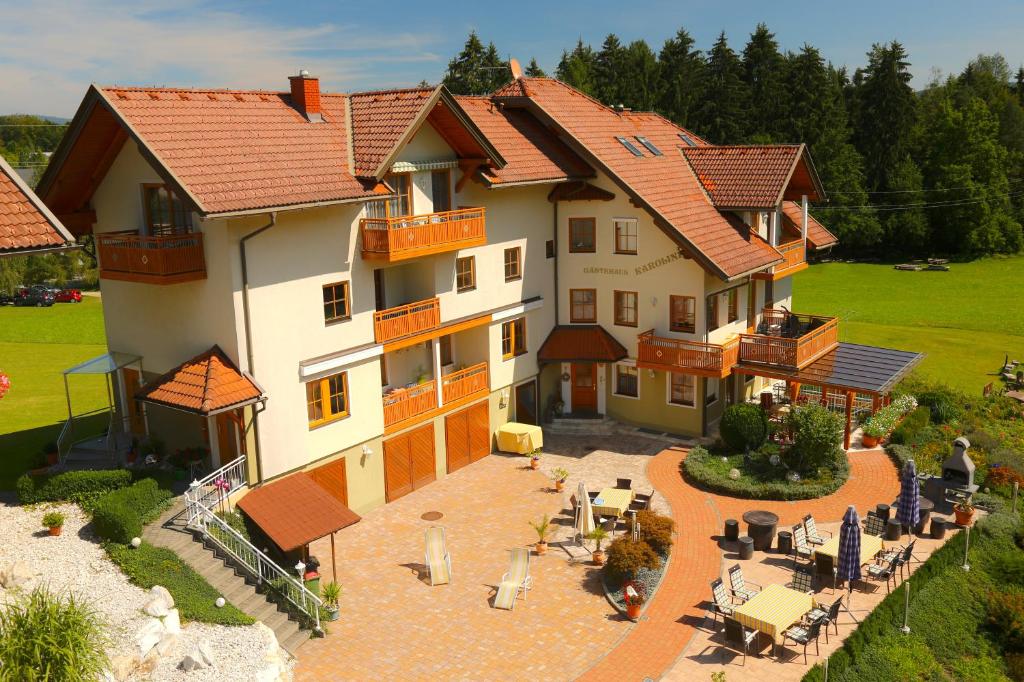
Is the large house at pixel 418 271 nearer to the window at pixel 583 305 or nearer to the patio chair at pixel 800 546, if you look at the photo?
the window at pixel 583 305

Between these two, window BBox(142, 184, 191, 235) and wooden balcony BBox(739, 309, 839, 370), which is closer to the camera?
window BBox(142, 184, 191, 235)

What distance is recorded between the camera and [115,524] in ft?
63.9

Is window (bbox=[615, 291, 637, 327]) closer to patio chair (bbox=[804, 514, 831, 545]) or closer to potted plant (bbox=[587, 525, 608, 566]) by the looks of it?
potted plant (bbox=[587, 525, 608, 566])

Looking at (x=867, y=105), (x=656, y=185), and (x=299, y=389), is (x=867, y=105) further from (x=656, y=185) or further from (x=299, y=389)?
(x=299, y=389)

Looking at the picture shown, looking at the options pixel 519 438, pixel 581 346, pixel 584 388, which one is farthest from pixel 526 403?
pixel 581 346

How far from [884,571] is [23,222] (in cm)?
2088

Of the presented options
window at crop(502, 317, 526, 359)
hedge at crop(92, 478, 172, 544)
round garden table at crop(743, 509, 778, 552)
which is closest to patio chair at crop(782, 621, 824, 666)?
round garden table at crop(743, 509, 778, 552)

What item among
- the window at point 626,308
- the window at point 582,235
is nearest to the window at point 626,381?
the window at point 626,308

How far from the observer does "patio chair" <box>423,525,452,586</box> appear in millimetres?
22203

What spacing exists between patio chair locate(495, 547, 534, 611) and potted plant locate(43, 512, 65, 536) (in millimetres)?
10575

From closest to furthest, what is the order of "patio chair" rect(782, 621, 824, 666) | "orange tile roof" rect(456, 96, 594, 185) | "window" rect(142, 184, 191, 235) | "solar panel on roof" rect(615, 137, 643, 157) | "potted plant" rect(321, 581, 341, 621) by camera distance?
"patio chair" rect(782, 621, 824, 666) → "potted plant" rect(321, 581, 341, 621) → "window" rect(142, 184, 191, 235) → "orange tile roof" rect(456, 96, 594, 185) → "solar panel on roof" rect(615, 137, 643, 157)

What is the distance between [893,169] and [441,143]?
77.4m

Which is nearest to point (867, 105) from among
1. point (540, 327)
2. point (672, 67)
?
point (672, 67)

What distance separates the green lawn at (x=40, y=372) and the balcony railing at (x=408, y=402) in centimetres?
1096
